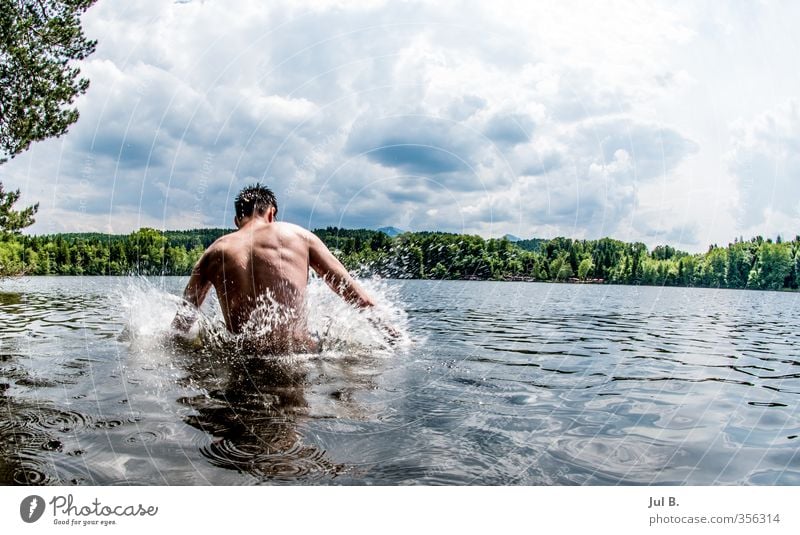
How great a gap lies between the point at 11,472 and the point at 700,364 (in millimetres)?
6164

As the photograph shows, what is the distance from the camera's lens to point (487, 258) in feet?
29.9

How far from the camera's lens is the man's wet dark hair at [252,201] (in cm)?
509

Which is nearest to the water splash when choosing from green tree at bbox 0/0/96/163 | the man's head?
the man's head

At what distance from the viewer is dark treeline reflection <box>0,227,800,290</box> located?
7.56 meters

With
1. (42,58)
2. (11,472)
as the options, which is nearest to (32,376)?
(11,472)

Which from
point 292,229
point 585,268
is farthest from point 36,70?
point 585,268

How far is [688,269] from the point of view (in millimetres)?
9578

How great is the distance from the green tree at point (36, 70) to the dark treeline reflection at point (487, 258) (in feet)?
6.46

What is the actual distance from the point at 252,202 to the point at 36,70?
6167 millimetres

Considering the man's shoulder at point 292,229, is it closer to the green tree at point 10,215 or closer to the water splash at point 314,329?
the water splash at point 314,329

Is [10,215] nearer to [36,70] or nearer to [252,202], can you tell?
[36,70]
